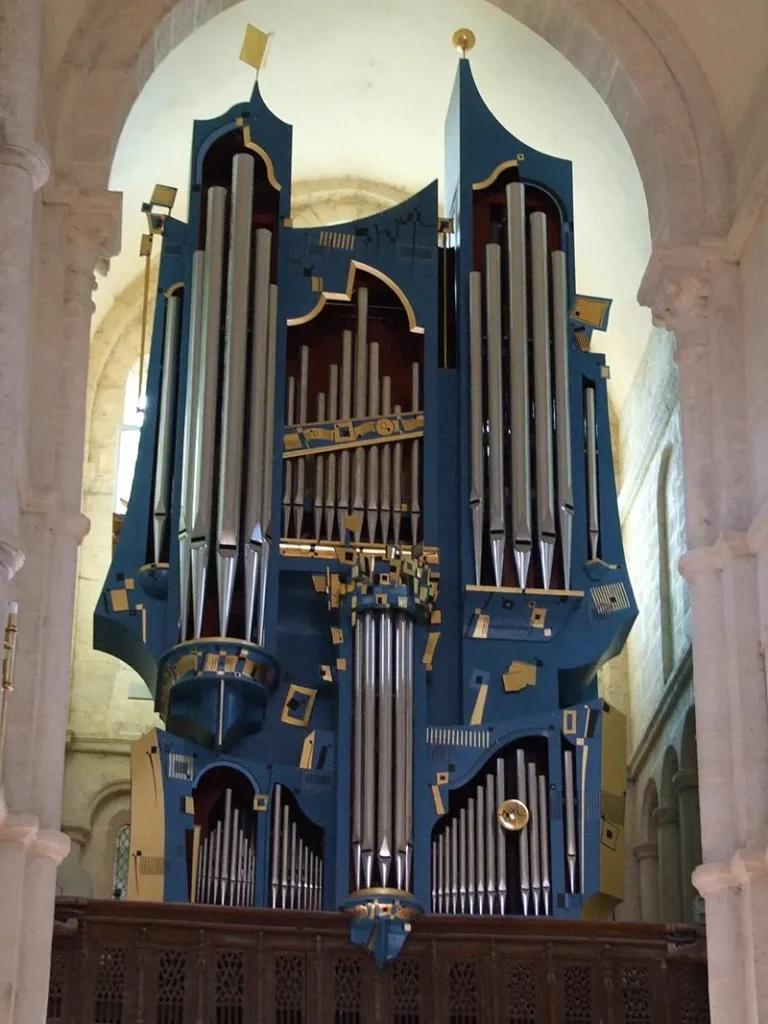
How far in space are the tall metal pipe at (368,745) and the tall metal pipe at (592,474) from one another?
186 cm

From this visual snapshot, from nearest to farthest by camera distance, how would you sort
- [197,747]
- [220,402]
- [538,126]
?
[197,747]
[220,402]
[538,126]

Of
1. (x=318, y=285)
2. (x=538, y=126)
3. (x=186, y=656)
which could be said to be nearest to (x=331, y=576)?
(x=186, y=656)

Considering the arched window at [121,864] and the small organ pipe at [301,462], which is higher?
the small organ pipe at [301,462]

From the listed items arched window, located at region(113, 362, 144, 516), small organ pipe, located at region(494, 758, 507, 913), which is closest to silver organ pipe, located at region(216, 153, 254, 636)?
small organ pipe, located at region(494, 758, 507, 913)

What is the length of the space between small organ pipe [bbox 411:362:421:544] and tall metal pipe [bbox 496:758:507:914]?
1.90 m

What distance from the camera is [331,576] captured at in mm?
14648

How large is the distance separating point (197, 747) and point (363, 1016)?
6.82ft

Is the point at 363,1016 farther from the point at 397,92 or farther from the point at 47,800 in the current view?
the point at 397,92

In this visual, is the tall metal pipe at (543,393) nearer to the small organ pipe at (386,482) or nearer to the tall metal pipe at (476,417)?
the tall metal pipe at (476,417)

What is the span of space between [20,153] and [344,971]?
17.6ft

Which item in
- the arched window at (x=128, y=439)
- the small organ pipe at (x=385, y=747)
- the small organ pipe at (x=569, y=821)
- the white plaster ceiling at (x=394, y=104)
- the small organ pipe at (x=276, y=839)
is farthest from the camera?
the arched window at (x=128, y=439)

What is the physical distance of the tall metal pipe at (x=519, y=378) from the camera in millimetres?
14992

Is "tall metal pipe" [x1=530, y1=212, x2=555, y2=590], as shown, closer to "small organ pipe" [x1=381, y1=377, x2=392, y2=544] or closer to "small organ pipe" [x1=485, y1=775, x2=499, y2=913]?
"small organ pipe" [x1=381, y1=377, x2=392, y2=544]

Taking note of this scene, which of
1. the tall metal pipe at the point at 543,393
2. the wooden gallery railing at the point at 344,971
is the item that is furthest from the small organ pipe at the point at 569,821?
the tall metal pipe at the point at 543,393
